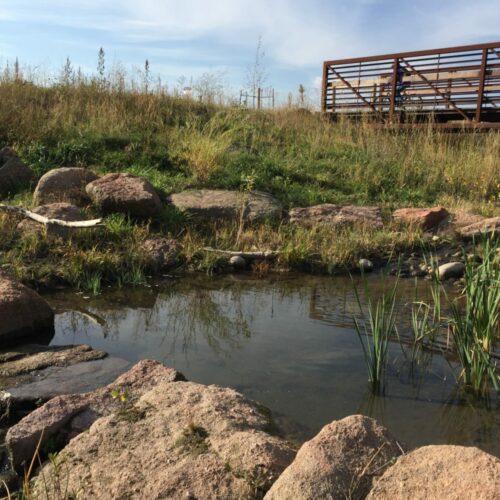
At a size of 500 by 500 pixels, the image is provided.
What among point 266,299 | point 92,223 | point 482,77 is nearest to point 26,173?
point 92,223

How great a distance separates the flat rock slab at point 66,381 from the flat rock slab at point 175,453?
820 millimetres

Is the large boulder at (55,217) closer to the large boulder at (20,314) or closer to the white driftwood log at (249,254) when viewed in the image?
the white driftwood log at (249,254)

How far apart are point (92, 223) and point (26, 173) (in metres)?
2.74

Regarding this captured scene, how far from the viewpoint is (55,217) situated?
246 inches

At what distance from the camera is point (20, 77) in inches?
461

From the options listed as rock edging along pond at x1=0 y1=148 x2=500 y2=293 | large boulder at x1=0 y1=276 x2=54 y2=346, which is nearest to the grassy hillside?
rock edging along pond at x1=0 y1=148 x2=500 y2=293

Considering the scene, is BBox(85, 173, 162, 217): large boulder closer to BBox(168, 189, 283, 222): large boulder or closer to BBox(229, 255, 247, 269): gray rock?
BBox(168, 189, 283, 222): large boulder

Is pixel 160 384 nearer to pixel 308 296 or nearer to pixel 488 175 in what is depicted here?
pixel 308 296

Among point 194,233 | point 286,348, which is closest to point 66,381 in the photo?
point 286,348

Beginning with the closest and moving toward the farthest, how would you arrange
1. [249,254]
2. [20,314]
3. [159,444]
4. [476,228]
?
[159,444]
[20,314]
[249,254]
[476,228]

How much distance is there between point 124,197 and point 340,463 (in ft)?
17.9

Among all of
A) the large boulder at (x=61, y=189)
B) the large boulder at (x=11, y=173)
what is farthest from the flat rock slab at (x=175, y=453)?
the large boulder at (x=11, y=173)

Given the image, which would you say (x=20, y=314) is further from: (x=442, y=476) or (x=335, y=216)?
(x=335, y=216)

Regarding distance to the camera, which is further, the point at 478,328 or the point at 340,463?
the point at 478,328
